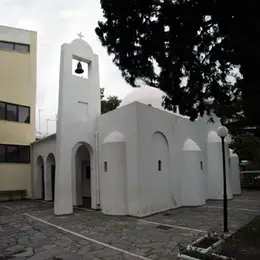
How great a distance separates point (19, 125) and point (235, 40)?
18143mm

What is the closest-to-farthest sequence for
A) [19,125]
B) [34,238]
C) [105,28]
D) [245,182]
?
[105,28]
[34,238]
[19,125]
[245,182]

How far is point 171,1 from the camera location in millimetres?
6383

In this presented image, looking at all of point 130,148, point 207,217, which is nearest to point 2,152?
point 130,148

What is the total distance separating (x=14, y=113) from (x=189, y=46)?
1719 centimetres

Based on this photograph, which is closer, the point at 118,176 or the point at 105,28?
the point at 105,28

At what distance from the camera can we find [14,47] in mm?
21688

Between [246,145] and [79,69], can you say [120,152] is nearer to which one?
[79,69]

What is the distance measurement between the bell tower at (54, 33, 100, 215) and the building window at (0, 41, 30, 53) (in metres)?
8.56

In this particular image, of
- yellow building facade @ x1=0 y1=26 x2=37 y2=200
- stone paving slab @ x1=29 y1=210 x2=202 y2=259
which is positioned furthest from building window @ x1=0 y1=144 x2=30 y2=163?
stone paving slab @ x1=29 y1=210 x2=202 y2=259

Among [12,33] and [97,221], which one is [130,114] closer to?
[97,221]

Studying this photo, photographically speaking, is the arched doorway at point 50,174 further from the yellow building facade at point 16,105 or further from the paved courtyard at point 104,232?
the paved courtyard at point 104,232

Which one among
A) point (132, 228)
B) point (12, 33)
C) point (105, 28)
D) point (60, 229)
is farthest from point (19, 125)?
point (105, 28)

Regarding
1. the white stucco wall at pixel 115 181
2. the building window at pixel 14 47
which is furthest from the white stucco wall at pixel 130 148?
the building window at pixel 14 47

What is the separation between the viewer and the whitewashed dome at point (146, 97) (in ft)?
58.3
